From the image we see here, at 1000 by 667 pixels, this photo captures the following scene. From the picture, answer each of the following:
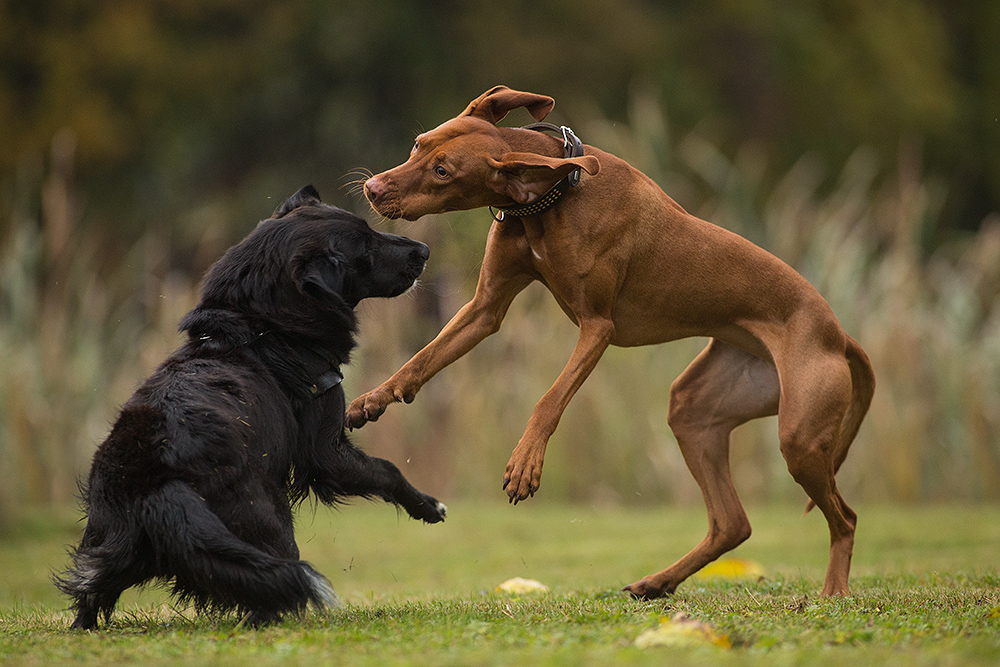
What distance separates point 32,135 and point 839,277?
541 inches

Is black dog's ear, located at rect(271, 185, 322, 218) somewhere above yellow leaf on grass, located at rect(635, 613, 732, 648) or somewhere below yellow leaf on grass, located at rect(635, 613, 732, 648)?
above

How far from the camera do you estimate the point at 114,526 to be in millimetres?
4066

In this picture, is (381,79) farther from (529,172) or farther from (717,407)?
(529,172)

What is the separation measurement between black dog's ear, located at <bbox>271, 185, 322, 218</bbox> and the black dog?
0.14ft

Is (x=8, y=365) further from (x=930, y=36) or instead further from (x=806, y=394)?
(x=930, y=36)

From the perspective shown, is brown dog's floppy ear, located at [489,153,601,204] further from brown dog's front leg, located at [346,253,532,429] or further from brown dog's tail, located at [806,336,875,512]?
brown dog's tail, located at [806,336,875,512]

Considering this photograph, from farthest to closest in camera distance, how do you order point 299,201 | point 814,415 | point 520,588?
point 520,588, point 299,201, point 814,415

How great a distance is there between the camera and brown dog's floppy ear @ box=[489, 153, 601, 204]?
4.39 metres

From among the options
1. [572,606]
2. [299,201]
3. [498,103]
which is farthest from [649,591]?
[299,201]

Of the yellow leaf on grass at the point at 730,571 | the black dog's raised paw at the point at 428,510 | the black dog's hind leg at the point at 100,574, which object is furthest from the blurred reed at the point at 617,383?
the black dog's hind leg at the point at 100,574

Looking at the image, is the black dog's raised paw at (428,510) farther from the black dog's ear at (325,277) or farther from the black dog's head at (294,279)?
the black dog's ear at (325,277)

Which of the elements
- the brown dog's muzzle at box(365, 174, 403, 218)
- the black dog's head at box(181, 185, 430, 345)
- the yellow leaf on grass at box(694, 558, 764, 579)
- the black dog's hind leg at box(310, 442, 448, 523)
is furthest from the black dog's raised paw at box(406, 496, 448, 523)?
the yellow leaf on grass at box(694, 558, 764, 579)

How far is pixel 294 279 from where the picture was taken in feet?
14.6

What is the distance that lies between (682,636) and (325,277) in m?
2.06
